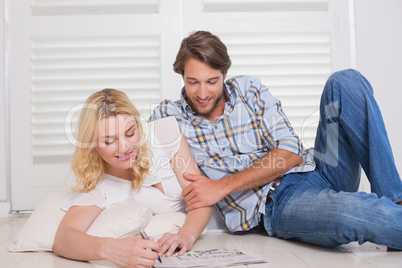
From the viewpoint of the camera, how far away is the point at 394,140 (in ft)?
9.50

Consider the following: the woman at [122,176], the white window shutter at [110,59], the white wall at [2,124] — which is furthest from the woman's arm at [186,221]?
the white wall at [2,124]

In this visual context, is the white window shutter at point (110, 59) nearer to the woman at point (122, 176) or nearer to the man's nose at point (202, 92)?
the man's nose at point (202, 92)

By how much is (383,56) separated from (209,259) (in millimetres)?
2047

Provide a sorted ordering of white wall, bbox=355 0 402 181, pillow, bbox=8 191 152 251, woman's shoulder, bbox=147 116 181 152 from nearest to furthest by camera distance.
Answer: pillow, bbox=8 191 152 251 → woman's shoulder, bbox=147 116 181 152 → white wall, bbox=355 0 402 181

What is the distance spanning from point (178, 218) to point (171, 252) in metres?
0.35

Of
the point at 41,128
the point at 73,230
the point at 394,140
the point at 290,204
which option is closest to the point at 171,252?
the point at 73,230

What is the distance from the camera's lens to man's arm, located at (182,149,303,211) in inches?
69.3

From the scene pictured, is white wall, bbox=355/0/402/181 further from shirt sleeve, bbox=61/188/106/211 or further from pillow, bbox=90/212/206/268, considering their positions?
shirt sleeve, bbox=61/188/106/211

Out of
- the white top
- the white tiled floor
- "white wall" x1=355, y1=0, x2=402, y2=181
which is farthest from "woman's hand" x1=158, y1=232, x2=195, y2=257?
"white wall" x1=355, y1=0, x2=402, y2=181

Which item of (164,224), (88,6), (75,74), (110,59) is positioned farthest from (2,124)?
(164,224)

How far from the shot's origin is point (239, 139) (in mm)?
1950

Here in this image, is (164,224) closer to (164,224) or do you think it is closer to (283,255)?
(164,224)

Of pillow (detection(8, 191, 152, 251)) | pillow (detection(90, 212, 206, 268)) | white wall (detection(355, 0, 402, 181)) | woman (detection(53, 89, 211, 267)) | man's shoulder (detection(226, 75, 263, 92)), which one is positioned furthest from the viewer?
white wall (detection(355, 0, 402, 181))

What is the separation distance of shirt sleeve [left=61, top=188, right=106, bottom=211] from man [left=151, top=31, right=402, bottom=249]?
33 centimetres
